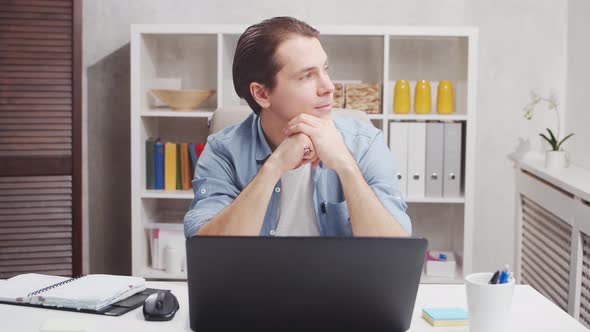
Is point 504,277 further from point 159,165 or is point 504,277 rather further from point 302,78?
point 159,165

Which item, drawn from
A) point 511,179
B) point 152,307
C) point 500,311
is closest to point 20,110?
point 152,307

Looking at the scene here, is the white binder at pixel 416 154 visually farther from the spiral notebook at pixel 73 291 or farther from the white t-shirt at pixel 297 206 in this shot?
the spiral notebook at pixel 73 291

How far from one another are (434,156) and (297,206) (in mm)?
1526

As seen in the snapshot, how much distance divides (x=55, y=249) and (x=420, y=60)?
191 cm

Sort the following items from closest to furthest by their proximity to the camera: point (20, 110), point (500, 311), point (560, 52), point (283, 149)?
point (500, 311), point (283, 149), point (20, 110), point (560, 52)

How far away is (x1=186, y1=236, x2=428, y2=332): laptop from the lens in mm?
1094

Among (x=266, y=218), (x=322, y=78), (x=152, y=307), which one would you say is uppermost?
(x=322, y=78)

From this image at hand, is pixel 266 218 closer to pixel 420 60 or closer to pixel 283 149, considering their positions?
pixel 283 149

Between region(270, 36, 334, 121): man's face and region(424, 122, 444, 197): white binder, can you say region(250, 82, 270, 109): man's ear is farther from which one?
region(424, 122, 444, 197): white binder

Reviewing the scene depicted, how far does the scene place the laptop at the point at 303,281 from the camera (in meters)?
1.09

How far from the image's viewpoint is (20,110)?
3135mm

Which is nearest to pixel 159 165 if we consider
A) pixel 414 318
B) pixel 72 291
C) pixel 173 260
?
pixel 173 260

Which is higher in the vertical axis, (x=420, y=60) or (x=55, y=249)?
(x=420, y=60)

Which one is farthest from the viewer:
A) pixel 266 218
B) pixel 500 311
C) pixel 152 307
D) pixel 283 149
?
pixel 266 218
